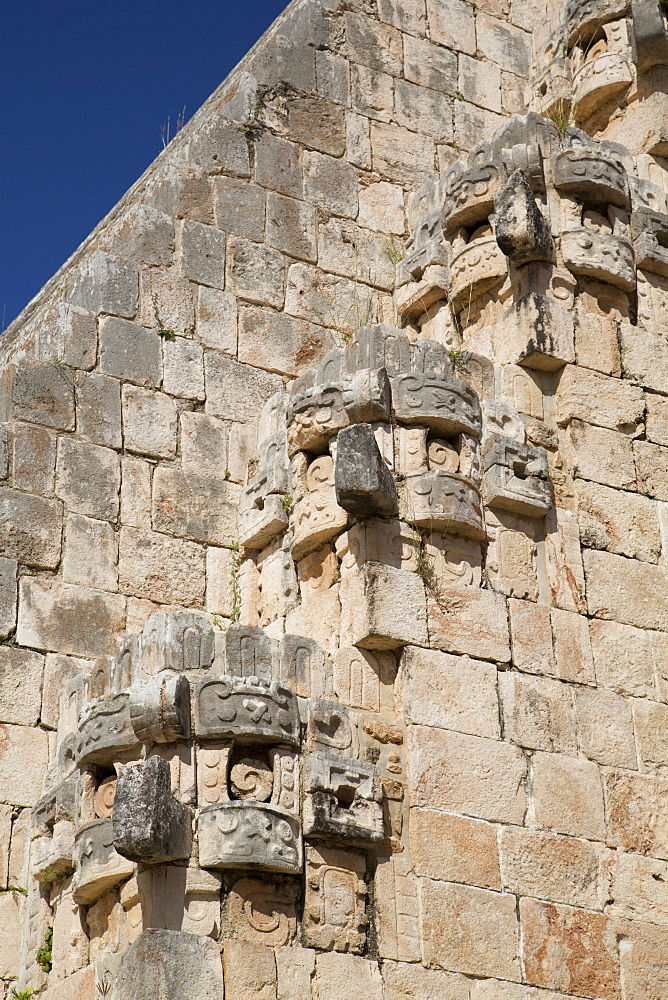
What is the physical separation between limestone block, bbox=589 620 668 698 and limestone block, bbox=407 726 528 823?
94cm

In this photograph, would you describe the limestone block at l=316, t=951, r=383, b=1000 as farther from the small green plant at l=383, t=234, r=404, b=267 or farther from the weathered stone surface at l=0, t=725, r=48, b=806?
the small green plant at l=383, t=234, r=404, b=267

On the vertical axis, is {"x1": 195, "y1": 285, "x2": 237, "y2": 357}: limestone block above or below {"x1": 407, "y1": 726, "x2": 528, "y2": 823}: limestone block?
above

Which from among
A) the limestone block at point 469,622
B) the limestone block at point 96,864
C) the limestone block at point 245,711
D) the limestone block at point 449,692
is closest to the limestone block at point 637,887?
the limestone block at point 449,692

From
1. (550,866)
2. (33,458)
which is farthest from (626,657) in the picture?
(33,458)

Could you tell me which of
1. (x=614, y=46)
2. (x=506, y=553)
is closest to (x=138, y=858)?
(x=506, y=553)

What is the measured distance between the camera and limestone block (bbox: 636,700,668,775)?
29.5 feet

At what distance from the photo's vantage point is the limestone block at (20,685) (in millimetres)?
9148

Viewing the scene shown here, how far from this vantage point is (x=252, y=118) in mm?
11875

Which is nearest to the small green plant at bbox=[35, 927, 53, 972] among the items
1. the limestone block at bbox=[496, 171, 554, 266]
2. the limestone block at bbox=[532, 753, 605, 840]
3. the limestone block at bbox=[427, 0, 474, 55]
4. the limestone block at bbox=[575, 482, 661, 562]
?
the limestone block at bbox=[532, 753, 605, 840]

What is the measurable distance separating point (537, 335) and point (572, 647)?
197 centimetres

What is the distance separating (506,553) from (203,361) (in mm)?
2779

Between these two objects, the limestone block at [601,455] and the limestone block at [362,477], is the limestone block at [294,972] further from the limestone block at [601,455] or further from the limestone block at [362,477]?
the limestone block at [601,455]

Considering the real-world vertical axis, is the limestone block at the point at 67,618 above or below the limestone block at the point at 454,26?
below

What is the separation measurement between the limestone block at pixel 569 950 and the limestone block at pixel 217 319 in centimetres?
447
